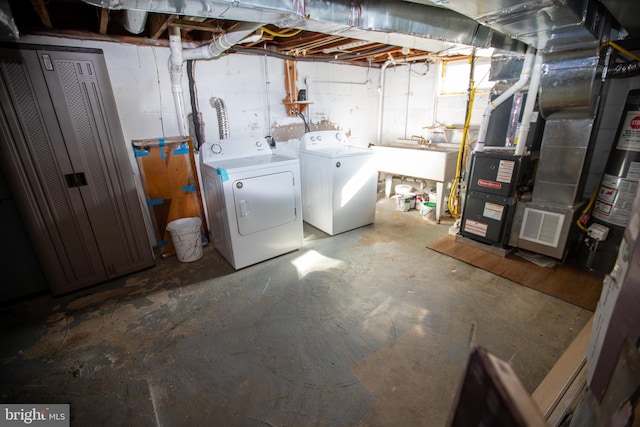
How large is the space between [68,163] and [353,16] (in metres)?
2.37

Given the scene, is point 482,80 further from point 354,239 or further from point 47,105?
point 47,105

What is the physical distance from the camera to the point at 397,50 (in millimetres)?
3559

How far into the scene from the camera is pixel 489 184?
9.29ft

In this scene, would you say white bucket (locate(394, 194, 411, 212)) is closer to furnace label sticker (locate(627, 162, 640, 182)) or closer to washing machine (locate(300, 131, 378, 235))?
washing machine (locate(300, 131, 378, 235))

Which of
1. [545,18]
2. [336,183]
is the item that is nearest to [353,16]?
[545,18]

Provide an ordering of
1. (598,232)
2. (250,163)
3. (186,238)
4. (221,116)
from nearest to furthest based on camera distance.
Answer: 1. (598,232)
2. (250,163)
3. (186,238)
4. (221,116)

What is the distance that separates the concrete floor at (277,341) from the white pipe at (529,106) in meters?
1.20

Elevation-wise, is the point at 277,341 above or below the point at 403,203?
below

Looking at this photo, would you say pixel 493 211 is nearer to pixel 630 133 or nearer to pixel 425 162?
pixel 630 133

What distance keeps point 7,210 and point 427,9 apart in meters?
3.38

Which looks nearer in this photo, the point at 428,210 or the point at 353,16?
the point at 353,16

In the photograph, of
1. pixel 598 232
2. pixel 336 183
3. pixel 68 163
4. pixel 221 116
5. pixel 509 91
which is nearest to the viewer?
pixel 68 163

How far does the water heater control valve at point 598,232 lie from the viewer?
93.9 inches

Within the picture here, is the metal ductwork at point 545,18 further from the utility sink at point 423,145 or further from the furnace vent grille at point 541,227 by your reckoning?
the utility sink at point 423,145
